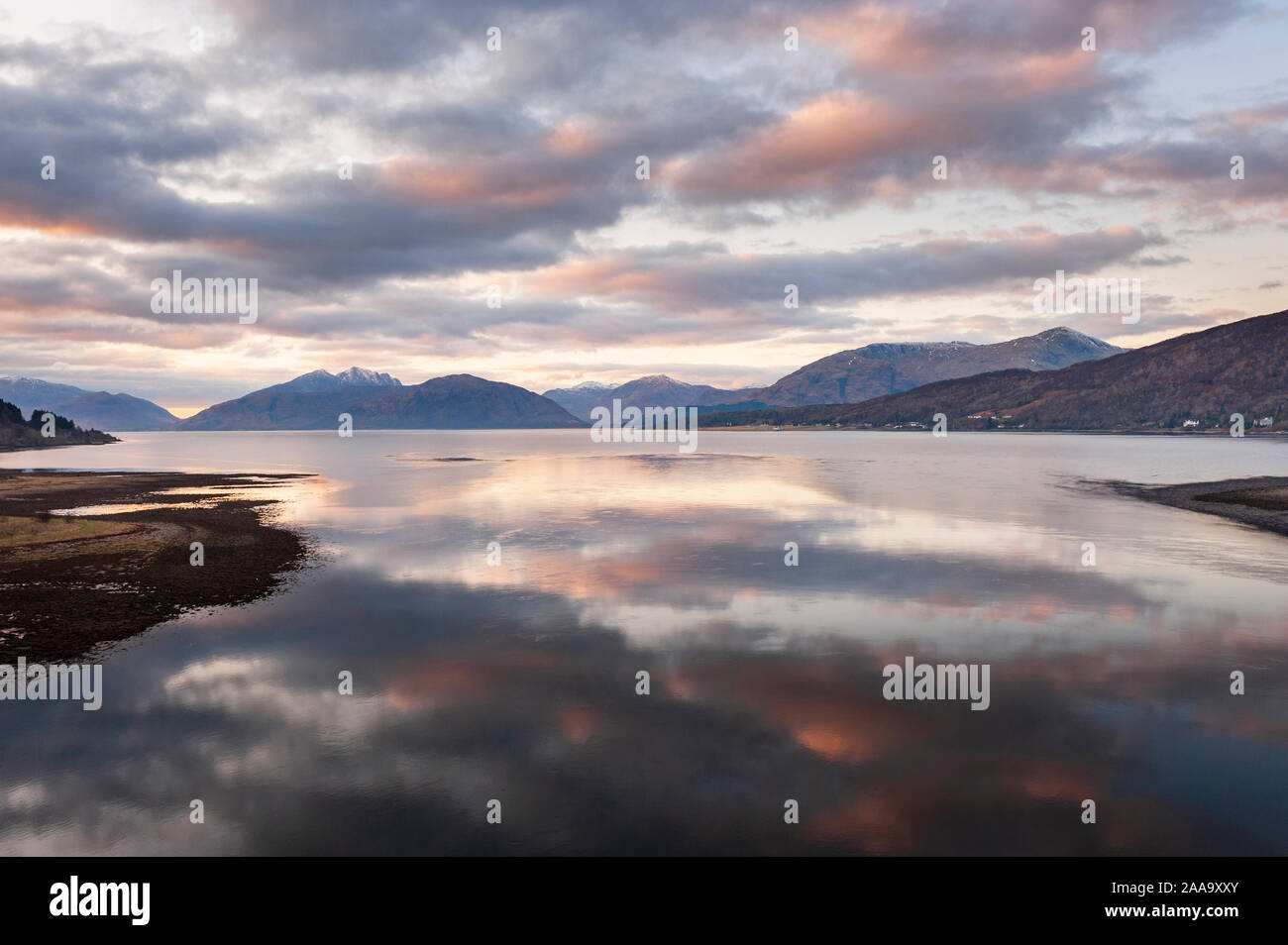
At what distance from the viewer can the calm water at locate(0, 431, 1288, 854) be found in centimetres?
1427

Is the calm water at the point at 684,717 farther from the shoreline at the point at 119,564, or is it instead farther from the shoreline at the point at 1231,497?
the shoreline at the point at 1231,497

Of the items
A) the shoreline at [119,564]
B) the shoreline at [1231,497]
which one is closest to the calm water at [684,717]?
the shoreline at [119,564]

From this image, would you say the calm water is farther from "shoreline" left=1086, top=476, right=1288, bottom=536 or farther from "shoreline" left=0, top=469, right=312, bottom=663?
"shoreline" left=1086, top=476, right=1288, bottom=536

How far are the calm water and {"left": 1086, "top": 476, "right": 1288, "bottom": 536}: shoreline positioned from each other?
66.3 feet

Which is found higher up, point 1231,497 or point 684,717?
point 1231,497

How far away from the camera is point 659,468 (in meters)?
128

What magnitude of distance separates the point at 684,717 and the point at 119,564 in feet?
117

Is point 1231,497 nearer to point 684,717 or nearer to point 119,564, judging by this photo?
point 684,717

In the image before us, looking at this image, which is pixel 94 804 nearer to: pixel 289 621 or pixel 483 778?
pixel 483 778

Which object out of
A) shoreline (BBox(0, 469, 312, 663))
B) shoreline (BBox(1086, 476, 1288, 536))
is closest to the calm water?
shoreline (BBox(0, 469, 312, 663))

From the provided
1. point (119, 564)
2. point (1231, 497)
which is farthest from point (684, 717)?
point (1231, 497)

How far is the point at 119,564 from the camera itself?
3891 cm

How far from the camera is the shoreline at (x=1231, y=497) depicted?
59.2 meters
